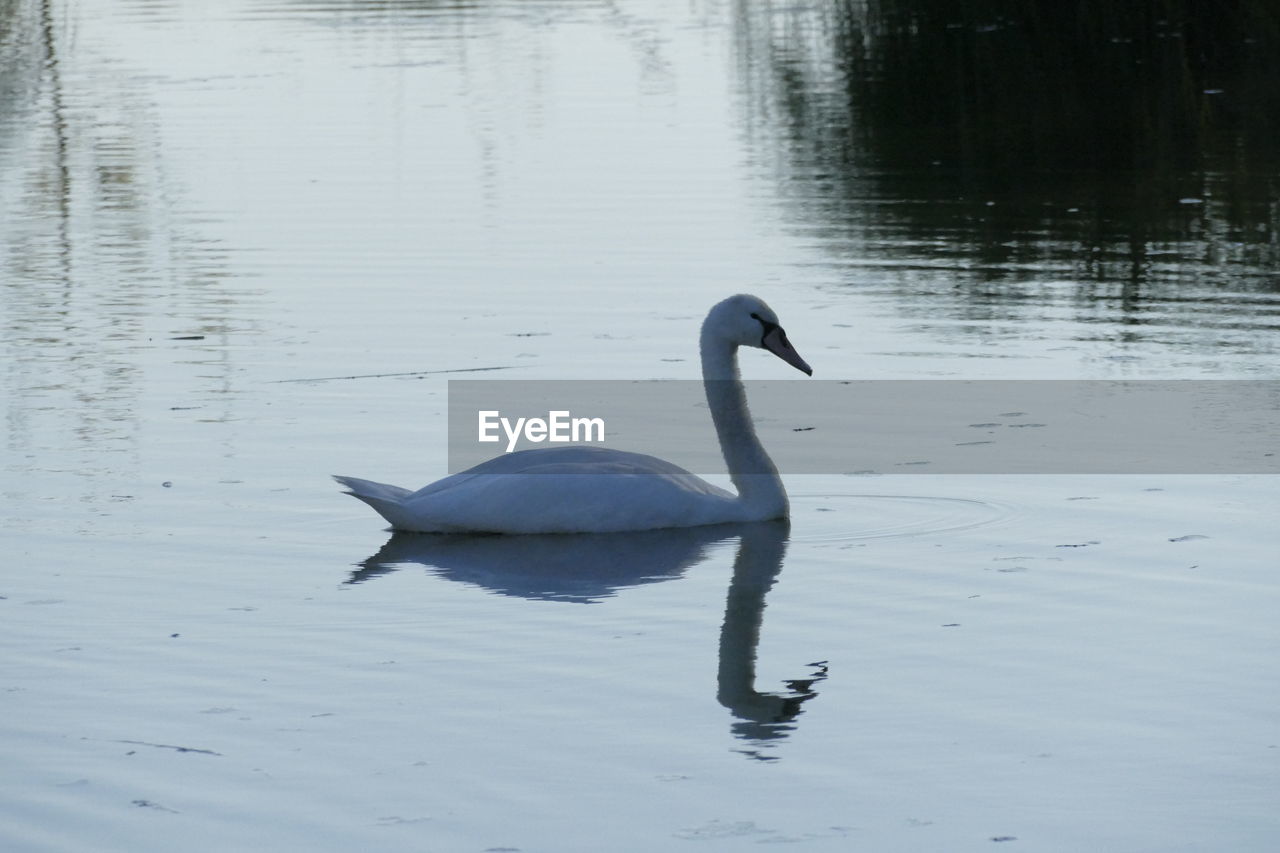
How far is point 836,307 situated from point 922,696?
6219mm

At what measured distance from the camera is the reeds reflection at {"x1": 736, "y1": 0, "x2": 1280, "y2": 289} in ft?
45.2

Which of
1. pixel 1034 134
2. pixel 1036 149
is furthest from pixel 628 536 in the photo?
pixel 1034 134

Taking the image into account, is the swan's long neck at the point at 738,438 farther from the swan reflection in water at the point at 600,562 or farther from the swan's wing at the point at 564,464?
the swan's wing at the point at 564,464

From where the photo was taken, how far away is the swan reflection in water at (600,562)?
280 inches

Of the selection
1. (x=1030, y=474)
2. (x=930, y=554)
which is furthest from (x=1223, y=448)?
(x=930, y=554)

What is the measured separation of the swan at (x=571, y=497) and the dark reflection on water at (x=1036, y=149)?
3.87 m

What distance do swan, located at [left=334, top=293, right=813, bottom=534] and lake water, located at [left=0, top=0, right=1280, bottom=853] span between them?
115mm

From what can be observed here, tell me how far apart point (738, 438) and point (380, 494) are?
1430mm

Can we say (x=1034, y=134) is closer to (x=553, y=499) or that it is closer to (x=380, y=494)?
(x=553, y=499)

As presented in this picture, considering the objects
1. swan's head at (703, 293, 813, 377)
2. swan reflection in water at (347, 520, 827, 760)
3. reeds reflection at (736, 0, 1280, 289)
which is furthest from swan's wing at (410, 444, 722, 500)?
reeds reflection at (736, 0, 1280, 289)

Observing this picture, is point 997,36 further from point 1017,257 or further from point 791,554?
point 791,554

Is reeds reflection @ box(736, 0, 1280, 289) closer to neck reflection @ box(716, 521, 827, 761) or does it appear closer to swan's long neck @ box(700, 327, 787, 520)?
swan's long neck @ box(700, 327, 787, 520)

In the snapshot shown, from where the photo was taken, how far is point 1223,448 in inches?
346

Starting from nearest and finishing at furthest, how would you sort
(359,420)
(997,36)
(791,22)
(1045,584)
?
(1045,584) < (359,420) < (997,36) < (791,22)
